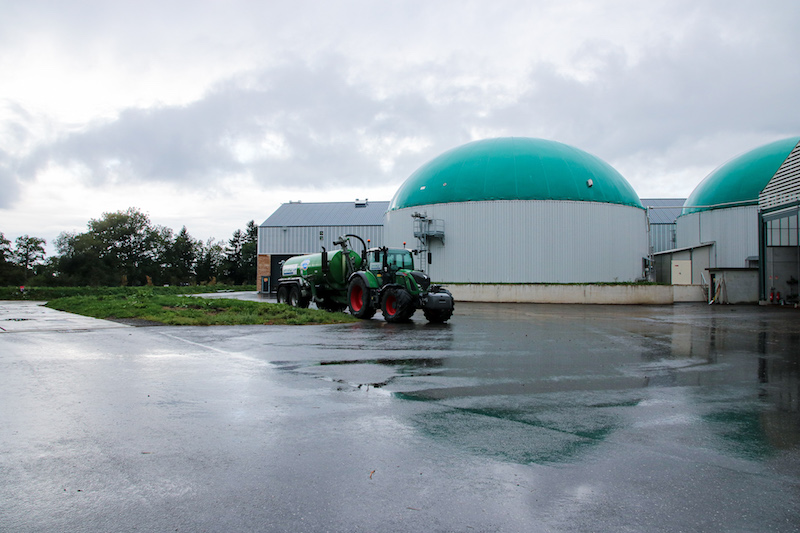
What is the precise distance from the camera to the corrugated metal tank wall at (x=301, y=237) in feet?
178

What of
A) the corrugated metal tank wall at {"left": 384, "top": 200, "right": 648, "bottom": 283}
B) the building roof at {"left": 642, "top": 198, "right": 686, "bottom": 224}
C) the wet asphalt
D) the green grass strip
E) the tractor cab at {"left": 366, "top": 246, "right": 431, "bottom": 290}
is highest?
the building roof at {"left": 642, "top": 198, "right": 686, "bottom": 224}

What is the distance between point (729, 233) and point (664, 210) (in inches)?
596

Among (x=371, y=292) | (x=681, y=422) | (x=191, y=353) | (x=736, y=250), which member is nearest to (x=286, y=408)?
(x=681, y=422)

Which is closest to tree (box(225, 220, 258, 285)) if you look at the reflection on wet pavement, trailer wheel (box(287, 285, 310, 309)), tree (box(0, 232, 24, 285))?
tree (box(0, 232, 24, 285))

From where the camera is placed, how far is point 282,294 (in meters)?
24.8

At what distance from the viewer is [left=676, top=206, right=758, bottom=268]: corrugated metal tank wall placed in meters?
38.0

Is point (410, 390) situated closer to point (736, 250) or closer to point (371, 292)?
point (371, 292)

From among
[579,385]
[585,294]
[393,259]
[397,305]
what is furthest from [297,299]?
[579,385]

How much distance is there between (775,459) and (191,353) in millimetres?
8883

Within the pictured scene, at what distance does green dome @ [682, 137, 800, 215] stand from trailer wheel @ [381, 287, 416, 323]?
32.4 meters

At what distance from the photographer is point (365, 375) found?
779cm

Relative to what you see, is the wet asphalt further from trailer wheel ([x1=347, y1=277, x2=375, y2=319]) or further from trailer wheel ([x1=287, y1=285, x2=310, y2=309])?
trailer wheel ([x1=287, y1=285, x2=310, y2=309])

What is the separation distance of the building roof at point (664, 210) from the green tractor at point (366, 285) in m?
36.5

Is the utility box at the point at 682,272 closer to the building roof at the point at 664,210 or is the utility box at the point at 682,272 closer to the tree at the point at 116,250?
the building roof at the point at 664,210
